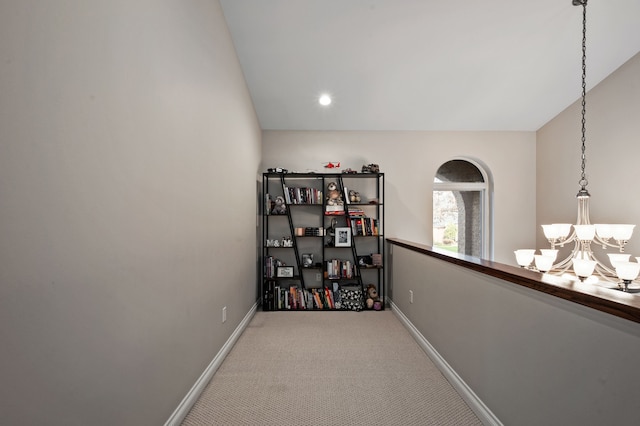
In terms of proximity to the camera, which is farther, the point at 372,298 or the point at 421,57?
the point at 372,298

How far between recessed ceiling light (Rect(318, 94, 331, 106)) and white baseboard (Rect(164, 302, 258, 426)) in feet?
8.66

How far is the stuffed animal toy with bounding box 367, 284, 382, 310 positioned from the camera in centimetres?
358

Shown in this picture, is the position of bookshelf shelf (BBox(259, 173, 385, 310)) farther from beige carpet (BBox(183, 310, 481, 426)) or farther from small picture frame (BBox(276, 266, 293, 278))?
beige carpet (BBox(183, 310, 481, 426))

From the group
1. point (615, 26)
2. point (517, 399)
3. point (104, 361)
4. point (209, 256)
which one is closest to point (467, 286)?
point (517, 399)

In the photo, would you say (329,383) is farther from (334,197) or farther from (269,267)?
(334,197)

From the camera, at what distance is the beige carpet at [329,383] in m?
1.66

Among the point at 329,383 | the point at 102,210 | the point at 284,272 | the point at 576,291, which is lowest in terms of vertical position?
the point at 329,383

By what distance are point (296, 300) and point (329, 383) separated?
5.52 feet

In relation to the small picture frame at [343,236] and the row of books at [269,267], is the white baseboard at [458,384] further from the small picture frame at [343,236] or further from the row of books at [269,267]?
the row of books at [269,267]

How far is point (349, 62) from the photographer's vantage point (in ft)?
9.73

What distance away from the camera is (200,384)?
6.05 feet

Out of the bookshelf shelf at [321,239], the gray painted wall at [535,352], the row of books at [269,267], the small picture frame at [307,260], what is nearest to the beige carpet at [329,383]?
the gray painted wall at [535,352]

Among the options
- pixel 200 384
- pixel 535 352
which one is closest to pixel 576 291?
pixel 535 352

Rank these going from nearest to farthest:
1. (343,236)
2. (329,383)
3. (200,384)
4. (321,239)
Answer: (200,384), (329,383), (343,236), (321,239)
